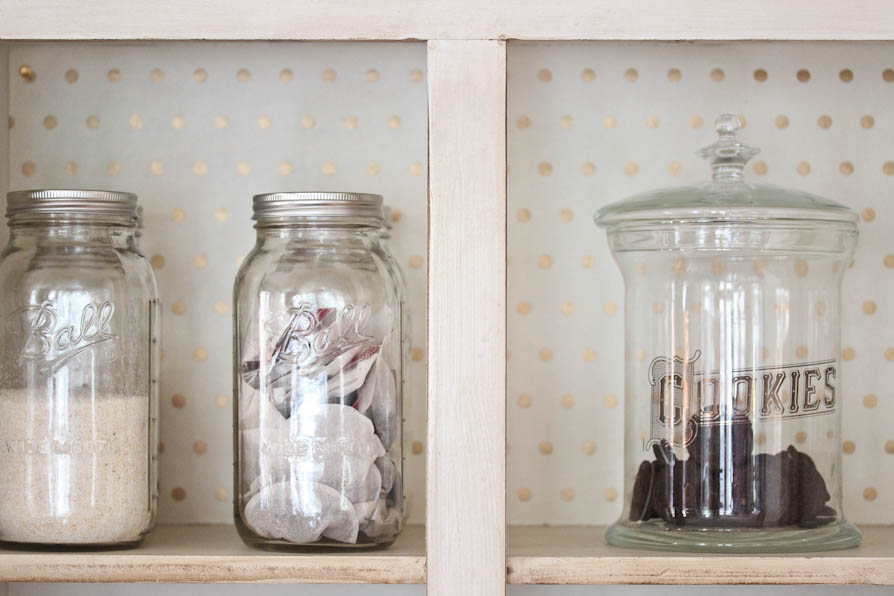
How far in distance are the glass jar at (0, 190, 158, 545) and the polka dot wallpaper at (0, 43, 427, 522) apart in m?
0.13

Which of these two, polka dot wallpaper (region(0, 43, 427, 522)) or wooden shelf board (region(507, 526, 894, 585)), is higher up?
polka dot wallpaper (region(0, 43, 427, 522))

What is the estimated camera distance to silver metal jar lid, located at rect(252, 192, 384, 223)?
781mm

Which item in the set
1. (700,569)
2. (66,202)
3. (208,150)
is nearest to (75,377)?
(66,202)

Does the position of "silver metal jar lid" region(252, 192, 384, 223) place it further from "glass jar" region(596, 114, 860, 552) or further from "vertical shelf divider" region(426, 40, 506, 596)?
Result: "glass jar" region(596, 114, 860, 552)

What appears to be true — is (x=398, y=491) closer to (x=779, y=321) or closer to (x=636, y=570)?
(x=636, y=570)

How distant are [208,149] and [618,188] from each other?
377mm

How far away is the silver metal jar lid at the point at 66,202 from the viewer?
0.77 m

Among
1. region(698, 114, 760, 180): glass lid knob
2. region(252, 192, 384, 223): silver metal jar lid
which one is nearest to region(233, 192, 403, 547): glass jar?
region(252, 192, 384, 223): silver metal jar lid

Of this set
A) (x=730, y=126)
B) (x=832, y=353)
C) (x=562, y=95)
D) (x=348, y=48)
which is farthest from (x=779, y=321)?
(x=348, y=48)

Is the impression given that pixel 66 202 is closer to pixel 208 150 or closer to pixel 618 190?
pixel 208 150

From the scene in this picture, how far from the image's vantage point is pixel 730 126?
32.4 inches

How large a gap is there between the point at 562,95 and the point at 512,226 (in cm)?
13

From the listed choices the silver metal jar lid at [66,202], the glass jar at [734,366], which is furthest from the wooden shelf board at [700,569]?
the silver metal jar lid at [66,202]

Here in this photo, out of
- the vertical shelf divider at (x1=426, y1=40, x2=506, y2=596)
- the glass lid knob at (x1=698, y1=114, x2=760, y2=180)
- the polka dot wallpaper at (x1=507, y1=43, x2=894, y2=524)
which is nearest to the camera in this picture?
the vertical shelf divider at (x1=426, y1=40, x2=506, y2=596)
